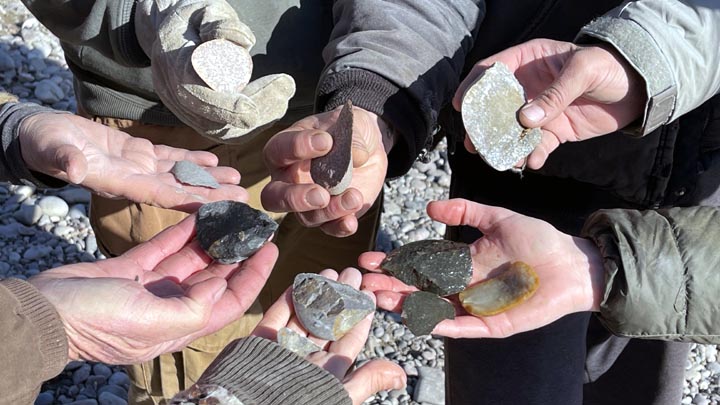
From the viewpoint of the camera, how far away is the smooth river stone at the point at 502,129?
2176 millimetres

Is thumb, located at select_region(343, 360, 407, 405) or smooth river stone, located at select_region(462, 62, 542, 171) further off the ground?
smooth river stone, located at select_region(462, 62, 542, 171)

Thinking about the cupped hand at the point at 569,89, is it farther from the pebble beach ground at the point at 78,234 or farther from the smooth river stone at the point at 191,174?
the pebble beach ground at the point at 78,234

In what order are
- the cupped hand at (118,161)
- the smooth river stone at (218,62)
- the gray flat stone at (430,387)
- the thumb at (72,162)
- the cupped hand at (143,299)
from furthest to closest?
the gray flat stone at (430,387) < the cupped hand at (118,161) < the smooth river stone at (218,62) < the thumb at (72,162) < the cupped hand at (143,299)

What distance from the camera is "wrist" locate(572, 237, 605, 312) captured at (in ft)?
6.83

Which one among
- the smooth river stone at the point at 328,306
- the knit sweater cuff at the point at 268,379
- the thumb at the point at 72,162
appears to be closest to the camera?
the knit sweater cuff at the point at 268,379

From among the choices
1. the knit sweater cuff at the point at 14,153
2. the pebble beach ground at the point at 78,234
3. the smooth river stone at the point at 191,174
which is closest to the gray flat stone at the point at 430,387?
the pebble beach ground at the point at 78,234

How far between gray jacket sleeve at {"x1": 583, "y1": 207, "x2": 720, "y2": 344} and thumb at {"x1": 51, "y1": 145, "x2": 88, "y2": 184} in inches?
53.5

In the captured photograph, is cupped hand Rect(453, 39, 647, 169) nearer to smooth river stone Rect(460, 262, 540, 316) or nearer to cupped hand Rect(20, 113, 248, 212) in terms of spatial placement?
smooth river stone Rect(460, 262, 540, 316)

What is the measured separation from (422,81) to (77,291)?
1.07 m

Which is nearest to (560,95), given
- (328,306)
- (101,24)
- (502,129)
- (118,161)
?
(502,129)

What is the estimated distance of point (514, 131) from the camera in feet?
7.21

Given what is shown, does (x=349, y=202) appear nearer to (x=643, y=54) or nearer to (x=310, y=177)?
(x=310, y=177)

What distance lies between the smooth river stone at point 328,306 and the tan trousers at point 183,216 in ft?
2.58

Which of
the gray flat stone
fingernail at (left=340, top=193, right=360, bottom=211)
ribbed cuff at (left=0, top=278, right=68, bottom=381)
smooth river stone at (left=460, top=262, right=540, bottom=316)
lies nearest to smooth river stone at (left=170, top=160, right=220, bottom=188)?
fingernail at (left=340, top=193, right=360, bottom=211)
